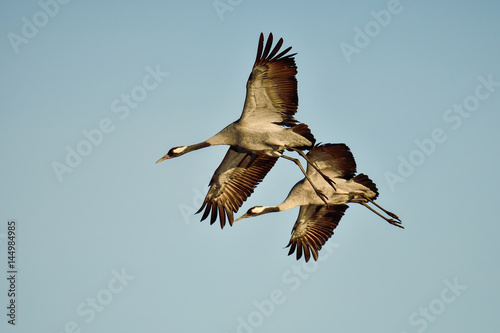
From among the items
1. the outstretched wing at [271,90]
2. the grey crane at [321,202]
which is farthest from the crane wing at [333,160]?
the outstretched wing at [271,90]

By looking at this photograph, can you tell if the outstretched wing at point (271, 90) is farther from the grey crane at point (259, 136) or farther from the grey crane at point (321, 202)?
the grey crane at point (321, 202)

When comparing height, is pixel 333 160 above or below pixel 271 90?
below

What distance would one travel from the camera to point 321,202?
2000 cm

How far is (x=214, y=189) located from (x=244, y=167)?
75 centimetres

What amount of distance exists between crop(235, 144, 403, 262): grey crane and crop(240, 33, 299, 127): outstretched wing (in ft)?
3.55

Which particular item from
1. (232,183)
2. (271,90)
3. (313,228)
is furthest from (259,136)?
(313,228)

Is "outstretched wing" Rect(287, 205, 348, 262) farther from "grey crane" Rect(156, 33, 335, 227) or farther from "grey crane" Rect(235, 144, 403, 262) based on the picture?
"grey crane" Rect(156, 33, 335, 227)

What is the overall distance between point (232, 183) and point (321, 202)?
75.3 inches

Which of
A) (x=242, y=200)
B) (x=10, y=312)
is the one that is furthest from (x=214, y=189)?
(x=10, y=312)

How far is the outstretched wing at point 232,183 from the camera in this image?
2062 cm

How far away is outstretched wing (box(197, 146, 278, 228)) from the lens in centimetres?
2062

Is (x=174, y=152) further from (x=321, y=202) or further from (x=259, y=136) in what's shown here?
(x=321, y=202)

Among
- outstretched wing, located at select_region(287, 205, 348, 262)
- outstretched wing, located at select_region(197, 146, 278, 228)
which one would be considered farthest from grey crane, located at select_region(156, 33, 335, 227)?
outstretched wing, located at select_region(287, 205, 348, 262)

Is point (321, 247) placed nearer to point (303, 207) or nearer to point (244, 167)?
point (303, 207)
